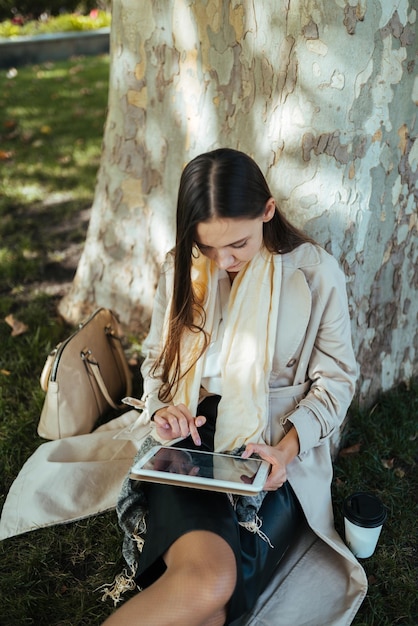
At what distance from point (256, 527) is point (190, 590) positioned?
37 centimetres

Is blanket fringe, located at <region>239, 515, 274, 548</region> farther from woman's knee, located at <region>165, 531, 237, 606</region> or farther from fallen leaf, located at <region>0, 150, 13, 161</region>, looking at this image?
fallen leaf, located at <region>0, 150, 13, 161</region>

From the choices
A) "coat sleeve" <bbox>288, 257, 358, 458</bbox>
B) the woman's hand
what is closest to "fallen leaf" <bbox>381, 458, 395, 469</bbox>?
"coat sleeve" <bbox>288, 257, 358, 458</bbox>

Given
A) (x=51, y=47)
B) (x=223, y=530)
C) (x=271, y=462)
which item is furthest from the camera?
(x=51, y=47)

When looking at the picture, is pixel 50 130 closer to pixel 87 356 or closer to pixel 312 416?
pixel 87 356

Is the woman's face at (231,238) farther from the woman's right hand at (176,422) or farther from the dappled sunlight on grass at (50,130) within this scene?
the dappled sunlight on grass at (50,130)

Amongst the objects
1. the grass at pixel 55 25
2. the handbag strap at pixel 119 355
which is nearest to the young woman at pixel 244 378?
the handbag strap at pixel 119 355

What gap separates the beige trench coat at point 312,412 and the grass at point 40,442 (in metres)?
0.15

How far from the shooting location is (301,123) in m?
2.52

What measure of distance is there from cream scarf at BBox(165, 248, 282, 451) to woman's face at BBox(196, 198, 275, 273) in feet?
0.36

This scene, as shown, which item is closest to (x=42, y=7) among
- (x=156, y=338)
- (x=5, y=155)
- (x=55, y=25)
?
(x=55, y=25)

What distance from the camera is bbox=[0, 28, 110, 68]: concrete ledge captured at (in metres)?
9.19

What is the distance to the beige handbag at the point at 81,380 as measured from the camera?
9.68ft

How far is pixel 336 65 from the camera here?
235 centimetres

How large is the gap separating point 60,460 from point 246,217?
1.42m
